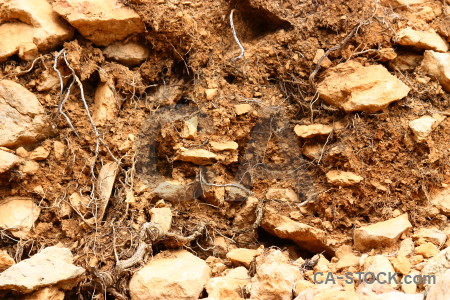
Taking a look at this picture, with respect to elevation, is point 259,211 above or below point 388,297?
below

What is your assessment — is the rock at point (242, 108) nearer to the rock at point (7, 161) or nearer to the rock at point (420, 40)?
the rock at point (420, 40)

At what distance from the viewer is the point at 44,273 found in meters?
2.43

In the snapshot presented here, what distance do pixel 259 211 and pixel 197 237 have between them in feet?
1.26

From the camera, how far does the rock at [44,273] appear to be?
7.72 feet

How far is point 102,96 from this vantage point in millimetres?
3219

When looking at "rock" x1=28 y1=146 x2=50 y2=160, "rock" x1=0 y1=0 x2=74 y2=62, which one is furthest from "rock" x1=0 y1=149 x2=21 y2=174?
"rock" x1=0 y1=0 x2=74 y2=62

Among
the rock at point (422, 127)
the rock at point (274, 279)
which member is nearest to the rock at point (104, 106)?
the rock at point (274, 279)

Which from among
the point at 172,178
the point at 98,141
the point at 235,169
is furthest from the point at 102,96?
the point at 235,169

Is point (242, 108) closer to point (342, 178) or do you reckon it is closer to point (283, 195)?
point (283, 195)

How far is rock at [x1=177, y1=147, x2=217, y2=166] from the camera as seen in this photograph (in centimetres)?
299

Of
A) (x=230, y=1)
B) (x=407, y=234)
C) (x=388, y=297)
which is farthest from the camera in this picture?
(x=230, y=1)

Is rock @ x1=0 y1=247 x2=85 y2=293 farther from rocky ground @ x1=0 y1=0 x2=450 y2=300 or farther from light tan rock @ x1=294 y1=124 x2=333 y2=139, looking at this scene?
light tan rock @ x1=294 y1=124 x2=333 y2=139

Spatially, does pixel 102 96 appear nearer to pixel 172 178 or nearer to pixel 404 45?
pixel 172 178

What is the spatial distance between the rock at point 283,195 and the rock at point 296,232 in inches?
4.1
